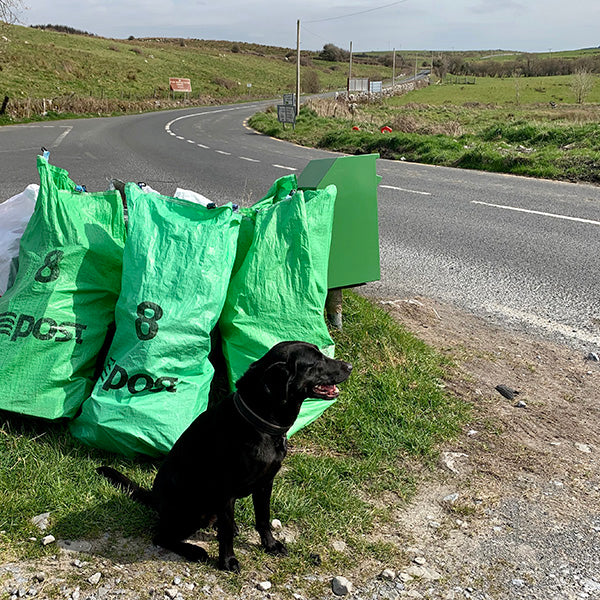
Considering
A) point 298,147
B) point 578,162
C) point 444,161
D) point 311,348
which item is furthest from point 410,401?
point 298,147

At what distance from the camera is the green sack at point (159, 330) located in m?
3.08

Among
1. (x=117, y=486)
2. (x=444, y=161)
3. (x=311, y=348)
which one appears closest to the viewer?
(x=311, y=348)

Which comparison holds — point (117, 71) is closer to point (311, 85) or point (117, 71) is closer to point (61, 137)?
point (311, 85)

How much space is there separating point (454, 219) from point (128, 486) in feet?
21.3

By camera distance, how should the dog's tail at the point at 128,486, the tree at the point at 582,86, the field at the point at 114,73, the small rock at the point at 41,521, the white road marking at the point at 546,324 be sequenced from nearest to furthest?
the small rock at the point at 41,521 < the dog's tail at the point at 128,486 < the white road marking at the point at 546,324 < the field at the point at 114,73 < the tree at the point at 582,86

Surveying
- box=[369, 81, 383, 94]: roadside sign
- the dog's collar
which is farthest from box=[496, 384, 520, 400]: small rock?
box=[369, 81, 383, 94]: roadside sign

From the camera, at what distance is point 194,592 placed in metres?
2.41

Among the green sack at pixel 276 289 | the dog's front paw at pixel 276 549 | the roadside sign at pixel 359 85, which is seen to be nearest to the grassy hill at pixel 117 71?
the roadside sign at pixel 359 85

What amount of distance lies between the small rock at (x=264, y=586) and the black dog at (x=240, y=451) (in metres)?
0.12

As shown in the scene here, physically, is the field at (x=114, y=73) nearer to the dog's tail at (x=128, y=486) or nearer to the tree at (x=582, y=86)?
the tree at (x=582, y=86)

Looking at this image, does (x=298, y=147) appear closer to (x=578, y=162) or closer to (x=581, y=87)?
(x=578, y=162)

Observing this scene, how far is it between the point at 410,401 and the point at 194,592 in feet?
5.81

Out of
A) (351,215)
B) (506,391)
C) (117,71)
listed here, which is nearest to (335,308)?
(351,215)

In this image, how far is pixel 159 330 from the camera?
3168 mm
